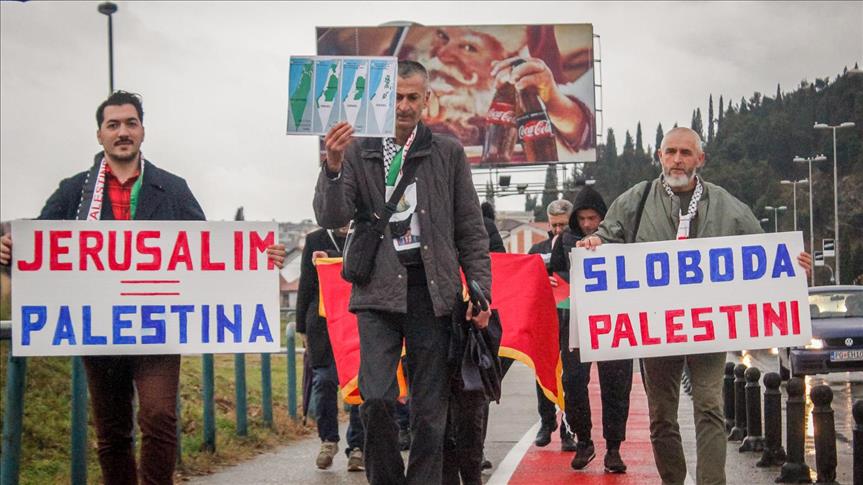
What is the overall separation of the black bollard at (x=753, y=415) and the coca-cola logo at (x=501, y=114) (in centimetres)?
3863

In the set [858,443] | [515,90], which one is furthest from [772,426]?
[515,90]

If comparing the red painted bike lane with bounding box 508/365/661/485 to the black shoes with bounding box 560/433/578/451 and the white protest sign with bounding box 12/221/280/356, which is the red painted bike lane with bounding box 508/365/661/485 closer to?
the black shoes with bounding box 560/433/578/451

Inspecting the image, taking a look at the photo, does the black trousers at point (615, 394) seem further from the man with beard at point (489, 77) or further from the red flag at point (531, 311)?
the man with beard at point (489, 77)

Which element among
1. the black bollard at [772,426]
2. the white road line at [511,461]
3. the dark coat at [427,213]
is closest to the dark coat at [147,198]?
the dark coat at [427,213]

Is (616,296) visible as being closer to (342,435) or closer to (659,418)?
(659,418)

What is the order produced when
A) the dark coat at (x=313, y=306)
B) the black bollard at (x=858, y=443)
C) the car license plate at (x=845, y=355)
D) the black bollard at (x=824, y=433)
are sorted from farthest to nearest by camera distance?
the car license plate at (x=845, y=355), the dark coat at (x=313, y=306), the black bollard at (x=824, y=433), the black bollard at (x=858, y=443)

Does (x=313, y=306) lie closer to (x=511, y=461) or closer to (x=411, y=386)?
(x=511, y=461)

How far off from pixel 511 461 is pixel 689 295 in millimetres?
3198

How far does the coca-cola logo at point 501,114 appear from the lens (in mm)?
49250

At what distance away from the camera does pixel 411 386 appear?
5.91 m

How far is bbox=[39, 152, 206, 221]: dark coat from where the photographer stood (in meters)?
6.34

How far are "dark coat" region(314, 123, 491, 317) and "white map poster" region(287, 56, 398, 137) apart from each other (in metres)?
0.23

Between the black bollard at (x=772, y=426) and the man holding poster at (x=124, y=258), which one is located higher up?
the man holding poster at (x=124, y=258)

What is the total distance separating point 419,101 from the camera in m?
5.93
